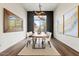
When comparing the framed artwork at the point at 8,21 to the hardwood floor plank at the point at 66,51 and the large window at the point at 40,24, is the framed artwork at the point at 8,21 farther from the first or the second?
the large window at the point at 40,24

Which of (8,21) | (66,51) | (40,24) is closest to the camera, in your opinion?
(66,51)

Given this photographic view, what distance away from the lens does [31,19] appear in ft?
35.5

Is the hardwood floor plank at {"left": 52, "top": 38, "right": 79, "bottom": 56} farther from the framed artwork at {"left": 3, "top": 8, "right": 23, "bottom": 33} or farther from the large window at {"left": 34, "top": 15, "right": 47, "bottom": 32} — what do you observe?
the large window at {"left": 34, "top": 15, "right": 47, "bottom": 32}

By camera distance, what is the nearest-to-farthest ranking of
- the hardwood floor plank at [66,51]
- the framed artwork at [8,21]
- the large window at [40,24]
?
the hardwood floor plank at [66,51], the framed artwork at [8,21], the large window at [40,24]

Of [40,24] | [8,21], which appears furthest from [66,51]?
[40,24]

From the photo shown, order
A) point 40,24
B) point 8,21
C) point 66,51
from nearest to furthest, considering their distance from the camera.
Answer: point 66,51 → point 8,21 → point 40,24

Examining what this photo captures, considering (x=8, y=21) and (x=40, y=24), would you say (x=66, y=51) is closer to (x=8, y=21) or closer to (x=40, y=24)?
(x=8, y=21)

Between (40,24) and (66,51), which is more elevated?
(40,24)

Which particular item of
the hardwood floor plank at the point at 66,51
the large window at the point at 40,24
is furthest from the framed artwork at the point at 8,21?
the large window at the point at 40,24

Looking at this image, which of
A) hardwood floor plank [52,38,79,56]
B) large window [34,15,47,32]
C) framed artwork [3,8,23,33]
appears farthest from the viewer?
large window [34,15,47,32]

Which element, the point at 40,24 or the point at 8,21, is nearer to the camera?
the point at 8,21

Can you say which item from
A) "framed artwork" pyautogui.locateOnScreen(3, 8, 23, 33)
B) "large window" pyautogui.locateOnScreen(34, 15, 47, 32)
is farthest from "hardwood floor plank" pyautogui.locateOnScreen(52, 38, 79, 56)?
"large window" pyautogui.locateOnScreen(34, 15, 47, 32)

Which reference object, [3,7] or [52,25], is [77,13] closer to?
[3,7]

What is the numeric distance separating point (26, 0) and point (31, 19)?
7788 mm
